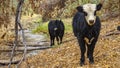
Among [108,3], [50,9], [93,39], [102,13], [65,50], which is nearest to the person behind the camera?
[93,39]

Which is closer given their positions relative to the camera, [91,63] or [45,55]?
[91,63]

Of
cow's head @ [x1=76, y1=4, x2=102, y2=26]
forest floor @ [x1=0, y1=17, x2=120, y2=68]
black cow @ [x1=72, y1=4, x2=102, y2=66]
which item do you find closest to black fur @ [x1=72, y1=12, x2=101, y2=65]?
black cow @ [x1=72, y1=4, x2=102, y2=66]

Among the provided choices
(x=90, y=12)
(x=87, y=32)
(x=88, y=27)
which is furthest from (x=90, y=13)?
(x=87, y=32)

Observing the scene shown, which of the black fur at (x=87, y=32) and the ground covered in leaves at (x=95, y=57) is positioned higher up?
the black fur at (x=87, y=32)

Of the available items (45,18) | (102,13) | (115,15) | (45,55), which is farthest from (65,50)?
(45,18)

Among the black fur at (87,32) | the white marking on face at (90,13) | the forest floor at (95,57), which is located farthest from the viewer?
A: the forest floor at (95,57)

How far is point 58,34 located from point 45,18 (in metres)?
17.5

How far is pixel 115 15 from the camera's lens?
20.0m

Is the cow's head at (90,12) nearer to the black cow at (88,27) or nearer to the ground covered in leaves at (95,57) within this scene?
the black cow at (88,27)

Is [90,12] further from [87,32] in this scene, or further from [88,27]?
[87,32]

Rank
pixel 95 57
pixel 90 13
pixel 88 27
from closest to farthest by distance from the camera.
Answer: pixel 90 13, pixel 88 27, pixel 95 57

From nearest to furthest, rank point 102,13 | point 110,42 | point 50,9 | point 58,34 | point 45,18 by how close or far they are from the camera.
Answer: point 110,42
point 58,34
point 102,13
point 50,9
point 45,18

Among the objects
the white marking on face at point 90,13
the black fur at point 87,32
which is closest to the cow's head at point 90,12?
the white marking on face at point 90,13

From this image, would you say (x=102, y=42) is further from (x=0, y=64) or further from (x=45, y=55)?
(x=0, y=64)
